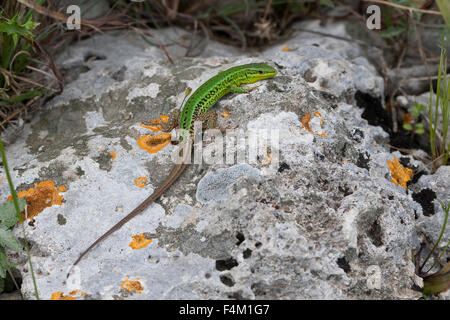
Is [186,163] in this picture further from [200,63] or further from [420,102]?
[420,102]

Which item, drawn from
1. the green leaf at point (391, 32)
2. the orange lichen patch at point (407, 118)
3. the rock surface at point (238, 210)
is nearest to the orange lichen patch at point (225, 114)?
the rock surface at point (238, 210)

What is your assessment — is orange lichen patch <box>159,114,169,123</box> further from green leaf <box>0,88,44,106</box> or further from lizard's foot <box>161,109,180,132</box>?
green leaf <box>0,88,44,106</box>

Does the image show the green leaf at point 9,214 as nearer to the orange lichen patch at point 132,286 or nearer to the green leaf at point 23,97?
the orange lichen patch at point 132,286

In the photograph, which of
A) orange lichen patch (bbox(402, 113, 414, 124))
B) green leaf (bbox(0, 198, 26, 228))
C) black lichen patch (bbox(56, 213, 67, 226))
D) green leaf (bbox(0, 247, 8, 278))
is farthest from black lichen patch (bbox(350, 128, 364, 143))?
green leaf (bbox(0, 247, 8, 278))

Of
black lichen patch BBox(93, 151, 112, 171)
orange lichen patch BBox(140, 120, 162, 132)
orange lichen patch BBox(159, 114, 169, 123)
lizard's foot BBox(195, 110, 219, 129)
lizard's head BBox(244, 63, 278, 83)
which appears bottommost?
black lichen patch BBox(93, 151, 112, 171)

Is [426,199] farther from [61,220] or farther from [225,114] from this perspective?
[61,220]
